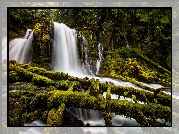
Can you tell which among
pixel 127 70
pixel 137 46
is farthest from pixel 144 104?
pixel 137 46

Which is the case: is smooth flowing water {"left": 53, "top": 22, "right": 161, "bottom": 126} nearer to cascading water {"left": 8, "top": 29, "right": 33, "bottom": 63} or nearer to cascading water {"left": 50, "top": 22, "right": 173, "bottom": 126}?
cascading water {"left": 50, "top": 22, "right": 173, "bottom": 126}

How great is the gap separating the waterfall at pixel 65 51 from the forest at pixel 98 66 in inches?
2.9

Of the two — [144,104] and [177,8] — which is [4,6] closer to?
[144,104]

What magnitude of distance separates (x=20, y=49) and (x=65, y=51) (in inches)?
33.2

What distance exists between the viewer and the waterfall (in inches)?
217

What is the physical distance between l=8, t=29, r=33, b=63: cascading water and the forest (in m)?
0.08

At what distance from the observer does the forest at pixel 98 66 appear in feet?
16.9

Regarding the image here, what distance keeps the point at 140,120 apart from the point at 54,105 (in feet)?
5.07

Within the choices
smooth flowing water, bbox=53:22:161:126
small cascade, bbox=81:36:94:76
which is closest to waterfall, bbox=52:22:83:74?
smooth flowing water, bbox=53:22:161:126

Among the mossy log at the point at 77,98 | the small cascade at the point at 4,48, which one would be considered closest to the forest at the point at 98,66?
the mossy log at the point at 77,98

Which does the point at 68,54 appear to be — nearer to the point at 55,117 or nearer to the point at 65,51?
the point at 65,51

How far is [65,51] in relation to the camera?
5.61m

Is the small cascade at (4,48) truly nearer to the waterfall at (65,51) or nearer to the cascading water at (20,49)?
the cascading water at (20,49)

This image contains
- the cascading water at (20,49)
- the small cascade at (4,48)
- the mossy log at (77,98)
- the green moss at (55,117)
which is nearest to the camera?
the green moss at (55,117)
